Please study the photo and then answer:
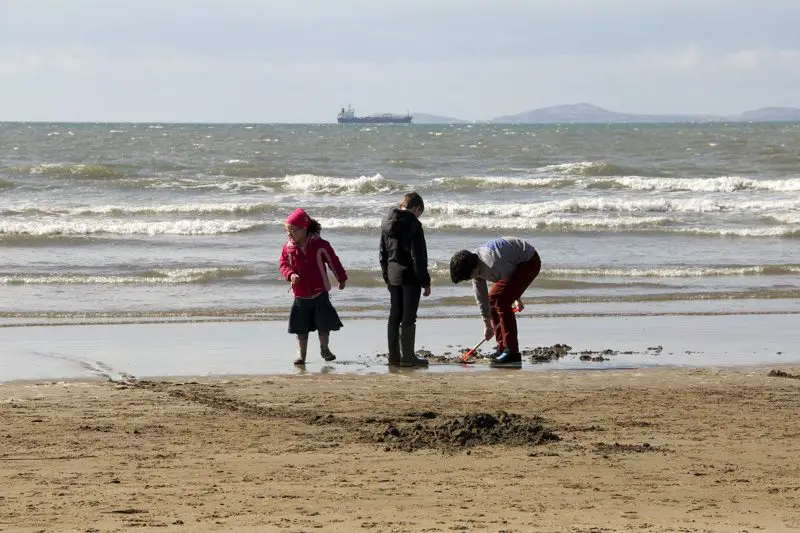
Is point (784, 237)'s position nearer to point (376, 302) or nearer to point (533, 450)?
point (376, 302)

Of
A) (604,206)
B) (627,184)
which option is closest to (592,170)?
(627,184)

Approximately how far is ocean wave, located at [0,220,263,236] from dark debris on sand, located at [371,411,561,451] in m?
16.4

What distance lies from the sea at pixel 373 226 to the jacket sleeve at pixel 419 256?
11.5 feet

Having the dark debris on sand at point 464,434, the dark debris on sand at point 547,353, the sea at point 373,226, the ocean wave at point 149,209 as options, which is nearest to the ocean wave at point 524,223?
the sea at point 373,226

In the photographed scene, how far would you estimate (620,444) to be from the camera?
6.68 metres

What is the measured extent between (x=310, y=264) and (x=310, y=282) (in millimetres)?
159

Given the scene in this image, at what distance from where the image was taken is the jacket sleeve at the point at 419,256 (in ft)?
32.7

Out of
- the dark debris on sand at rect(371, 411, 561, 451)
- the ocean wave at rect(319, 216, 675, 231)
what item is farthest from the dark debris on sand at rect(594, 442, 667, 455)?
the ocean wave at rect(319, 216, 675, 231)

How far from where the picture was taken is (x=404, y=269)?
1012 centimetres

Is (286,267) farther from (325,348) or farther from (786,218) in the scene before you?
(786,218)

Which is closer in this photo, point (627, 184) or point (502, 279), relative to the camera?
point (502, 279)

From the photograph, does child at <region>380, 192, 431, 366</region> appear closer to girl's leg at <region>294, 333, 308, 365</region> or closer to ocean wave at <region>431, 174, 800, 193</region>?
girl's leg at <region>294, 333, 308, 365</region>

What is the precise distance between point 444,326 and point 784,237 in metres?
11.8

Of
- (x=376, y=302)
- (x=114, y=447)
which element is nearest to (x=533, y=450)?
(x=114, y=447)
